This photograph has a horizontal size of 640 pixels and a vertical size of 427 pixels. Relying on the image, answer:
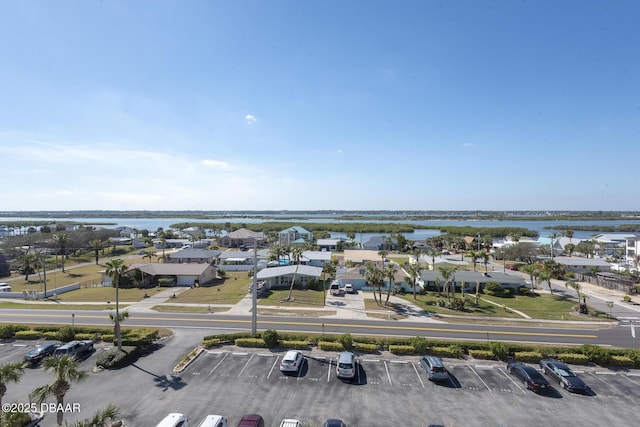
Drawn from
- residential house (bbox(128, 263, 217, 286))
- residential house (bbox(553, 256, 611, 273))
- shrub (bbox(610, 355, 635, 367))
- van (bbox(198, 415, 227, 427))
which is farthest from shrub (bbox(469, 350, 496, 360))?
residential house (bbox(553, 256, 611, 273))

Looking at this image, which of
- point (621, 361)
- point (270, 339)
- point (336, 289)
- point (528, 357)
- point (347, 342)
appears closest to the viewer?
point (621, 361)

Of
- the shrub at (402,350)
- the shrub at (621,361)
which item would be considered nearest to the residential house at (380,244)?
the shrub at (402,350)

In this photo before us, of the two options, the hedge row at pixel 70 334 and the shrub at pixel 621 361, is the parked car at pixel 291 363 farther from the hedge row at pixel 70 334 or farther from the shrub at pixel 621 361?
the shrub at pixel 621 361

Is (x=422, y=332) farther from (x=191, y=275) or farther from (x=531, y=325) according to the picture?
(x=191, y=275)

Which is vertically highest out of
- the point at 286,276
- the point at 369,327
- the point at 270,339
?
the point at 270,339

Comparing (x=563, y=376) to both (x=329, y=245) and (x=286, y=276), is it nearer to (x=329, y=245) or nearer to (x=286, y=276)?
(x=286, y=276)

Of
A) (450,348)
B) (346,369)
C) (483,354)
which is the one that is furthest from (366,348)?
(483,354)

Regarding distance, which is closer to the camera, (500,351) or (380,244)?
(500,351)
